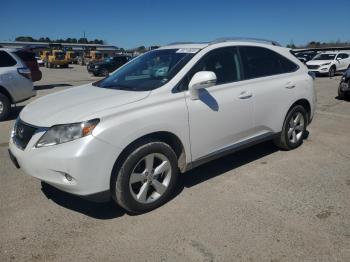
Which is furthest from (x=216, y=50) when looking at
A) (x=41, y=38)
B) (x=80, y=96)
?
(x=41, y=38)

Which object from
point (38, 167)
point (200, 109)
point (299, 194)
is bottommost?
point (299, 194)

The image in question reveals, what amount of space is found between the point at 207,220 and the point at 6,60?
779cm

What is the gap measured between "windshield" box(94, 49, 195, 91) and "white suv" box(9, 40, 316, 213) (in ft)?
0.06

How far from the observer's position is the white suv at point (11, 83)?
28.6ft

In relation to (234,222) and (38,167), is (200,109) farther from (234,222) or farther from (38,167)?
(38,167)

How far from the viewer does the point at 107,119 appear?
3238mm

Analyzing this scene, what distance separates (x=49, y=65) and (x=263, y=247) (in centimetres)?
4377

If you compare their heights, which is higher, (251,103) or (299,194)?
(251,103)

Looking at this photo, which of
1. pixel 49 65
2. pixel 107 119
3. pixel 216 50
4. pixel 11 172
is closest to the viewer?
pixel 107 119

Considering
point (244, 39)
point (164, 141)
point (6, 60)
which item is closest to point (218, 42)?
point (244, 39)

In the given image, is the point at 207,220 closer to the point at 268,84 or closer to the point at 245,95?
the point at 245,95

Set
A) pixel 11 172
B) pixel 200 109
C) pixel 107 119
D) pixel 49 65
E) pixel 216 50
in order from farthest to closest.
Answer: pixel 49 65, pixel 11 172, pixel 216 50, pixel 200 109, pixel 107 119

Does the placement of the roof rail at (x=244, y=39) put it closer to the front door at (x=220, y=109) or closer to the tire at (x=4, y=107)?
the front door at (x=220, y=109)

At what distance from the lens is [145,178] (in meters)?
3.58
